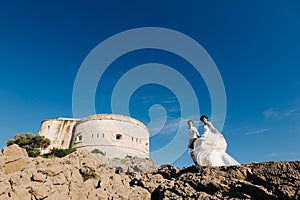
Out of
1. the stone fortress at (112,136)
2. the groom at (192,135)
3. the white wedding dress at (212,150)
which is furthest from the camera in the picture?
the stone fortress at (112,136)

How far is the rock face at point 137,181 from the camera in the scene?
4922mm

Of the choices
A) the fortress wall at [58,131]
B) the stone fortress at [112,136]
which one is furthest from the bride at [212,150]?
the fortress wall at [58,131]

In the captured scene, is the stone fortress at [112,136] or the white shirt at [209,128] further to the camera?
the stone fortress at [112,136]

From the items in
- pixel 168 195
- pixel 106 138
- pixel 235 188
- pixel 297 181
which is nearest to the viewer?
pixel 297 181

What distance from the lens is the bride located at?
22.1ft

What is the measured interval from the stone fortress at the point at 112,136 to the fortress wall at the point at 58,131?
827 millimetres

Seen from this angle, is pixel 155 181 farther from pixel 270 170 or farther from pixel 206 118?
pixel 270 170

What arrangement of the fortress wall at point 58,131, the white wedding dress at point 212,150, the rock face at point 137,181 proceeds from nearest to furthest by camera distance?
the rock face at point 137,181 → the white wedding dress at point 212,150 → the fortress wall at point 58,131

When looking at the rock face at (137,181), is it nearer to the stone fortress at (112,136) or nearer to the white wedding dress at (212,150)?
the white wedding dress at (212,150)

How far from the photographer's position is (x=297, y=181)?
185 inches

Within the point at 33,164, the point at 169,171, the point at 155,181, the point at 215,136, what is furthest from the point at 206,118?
the point at 33,164

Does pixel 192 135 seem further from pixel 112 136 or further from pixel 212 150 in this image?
pixel 112 136

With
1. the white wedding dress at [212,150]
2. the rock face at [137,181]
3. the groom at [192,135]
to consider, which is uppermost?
the groom at [192,135]

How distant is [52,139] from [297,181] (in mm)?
42391
